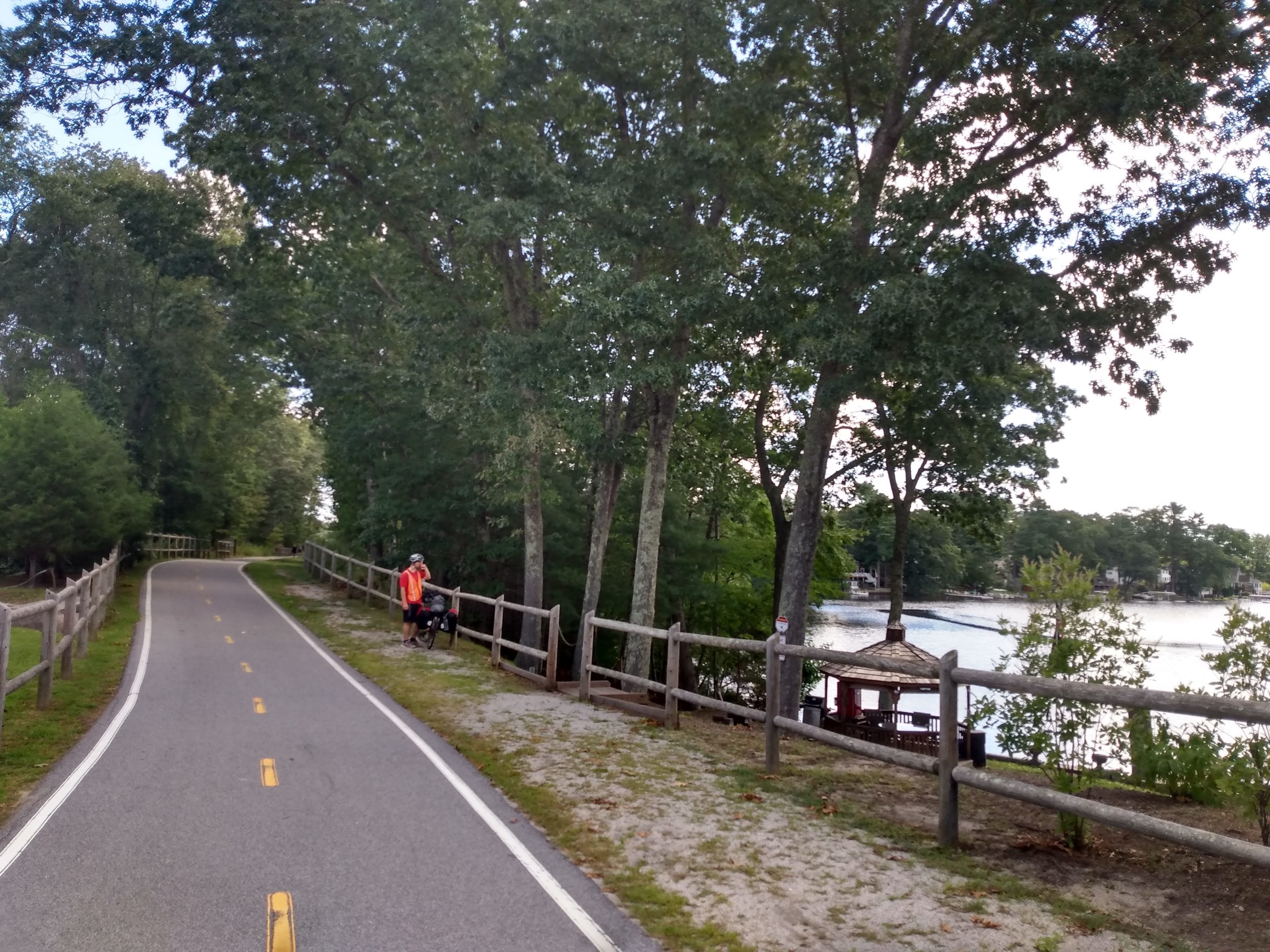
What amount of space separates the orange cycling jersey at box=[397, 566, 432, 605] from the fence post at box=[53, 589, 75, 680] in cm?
606

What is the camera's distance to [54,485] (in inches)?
1303

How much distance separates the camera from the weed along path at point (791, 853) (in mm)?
5578

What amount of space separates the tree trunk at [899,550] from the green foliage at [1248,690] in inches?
774

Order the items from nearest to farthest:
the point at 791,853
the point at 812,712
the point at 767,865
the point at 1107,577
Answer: the point at 767,865 < the point at 791,853 < the point at 1107,577 < the point at 812,712

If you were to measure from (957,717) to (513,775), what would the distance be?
4.21m

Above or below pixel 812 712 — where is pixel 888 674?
above

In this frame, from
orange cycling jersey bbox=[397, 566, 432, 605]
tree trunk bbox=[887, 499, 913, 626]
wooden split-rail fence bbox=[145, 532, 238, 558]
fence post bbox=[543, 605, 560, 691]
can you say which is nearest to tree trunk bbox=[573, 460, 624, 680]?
orange cycling jersey bbox=[397, 566, 432, 605]

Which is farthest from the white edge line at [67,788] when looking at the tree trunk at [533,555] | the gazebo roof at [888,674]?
the gazebo roof at [888,674]

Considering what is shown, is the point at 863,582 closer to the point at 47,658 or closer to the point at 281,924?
the point at 47,658

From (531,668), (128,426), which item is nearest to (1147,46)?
(531,668)

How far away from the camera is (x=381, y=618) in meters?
26.6

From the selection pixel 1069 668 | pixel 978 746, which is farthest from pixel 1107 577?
pixel 1069 668

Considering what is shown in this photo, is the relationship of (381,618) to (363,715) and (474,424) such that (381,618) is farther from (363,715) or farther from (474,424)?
(363,715)

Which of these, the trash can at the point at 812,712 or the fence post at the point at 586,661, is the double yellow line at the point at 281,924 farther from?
the trash can at the point at 812,712
